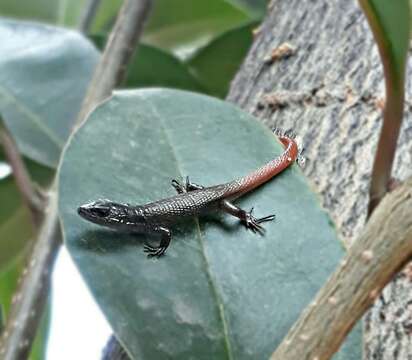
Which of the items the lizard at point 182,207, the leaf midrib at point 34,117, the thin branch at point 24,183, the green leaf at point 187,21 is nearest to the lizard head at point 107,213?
the lizard at point 182,207

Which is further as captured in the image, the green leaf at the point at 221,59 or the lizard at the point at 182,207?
the green leaf at the point at 221,59

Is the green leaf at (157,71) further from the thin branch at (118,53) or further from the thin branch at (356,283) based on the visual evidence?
the thin branch at (356,283)

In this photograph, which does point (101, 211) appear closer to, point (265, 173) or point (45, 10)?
point (265, 173)

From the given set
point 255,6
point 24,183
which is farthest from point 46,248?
point 255,6

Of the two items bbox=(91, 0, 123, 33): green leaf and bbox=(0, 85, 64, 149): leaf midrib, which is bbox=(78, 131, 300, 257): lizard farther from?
bbox=(91, 0, 123, 33): green leaf

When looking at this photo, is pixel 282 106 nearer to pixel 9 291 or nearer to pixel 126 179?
pixel 126 179
